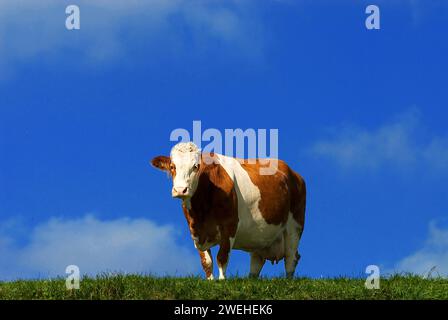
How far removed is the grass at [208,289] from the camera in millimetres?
13211

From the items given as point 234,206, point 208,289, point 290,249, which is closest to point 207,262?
point 234,206

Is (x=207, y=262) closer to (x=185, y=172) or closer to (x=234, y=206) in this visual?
(x=234, y=206)

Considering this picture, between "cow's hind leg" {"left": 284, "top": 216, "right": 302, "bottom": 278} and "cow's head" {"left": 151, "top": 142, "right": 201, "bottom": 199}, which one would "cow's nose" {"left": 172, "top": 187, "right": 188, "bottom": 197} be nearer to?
"cow's head" {"left": 151, "top": 142, "right": 201, "bottom": 199}

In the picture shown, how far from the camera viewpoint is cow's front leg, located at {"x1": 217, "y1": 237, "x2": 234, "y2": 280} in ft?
49.3

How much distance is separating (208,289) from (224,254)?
1752mm

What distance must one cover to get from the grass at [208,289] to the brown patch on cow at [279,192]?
7.86ft

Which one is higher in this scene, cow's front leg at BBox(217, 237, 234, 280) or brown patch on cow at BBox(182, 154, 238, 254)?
brown patch on cow at BBox(182, 154, 238, 254)

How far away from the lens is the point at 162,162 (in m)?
15.3

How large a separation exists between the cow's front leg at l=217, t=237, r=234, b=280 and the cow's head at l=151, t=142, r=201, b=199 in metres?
1.13

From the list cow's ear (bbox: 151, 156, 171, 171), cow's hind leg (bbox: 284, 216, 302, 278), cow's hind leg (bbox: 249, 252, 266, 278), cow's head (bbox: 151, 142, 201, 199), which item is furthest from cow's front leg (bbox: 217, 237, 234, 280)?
cow's hind leg (bbox: 284, 216, 302, 278)

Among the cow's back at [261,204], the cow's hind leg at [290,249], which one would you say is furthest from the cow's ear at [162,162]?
the cow's hind leg at [290,249]

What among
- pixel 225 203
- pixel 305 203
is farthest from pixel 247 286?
pixel 305 203

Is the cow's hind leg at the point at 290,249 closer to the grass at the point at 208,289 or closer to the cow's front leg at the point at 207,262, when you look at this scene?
the cow's front leg at the point at 207,262
